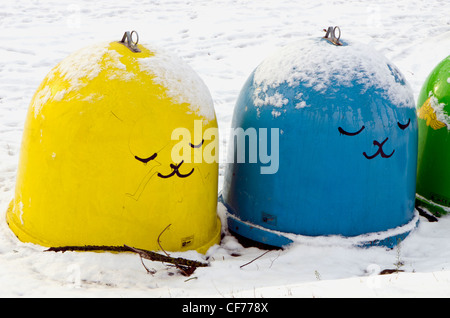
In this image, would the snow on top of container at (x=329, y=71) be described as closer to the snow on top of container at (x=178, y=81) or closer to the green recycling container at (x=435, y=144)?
the snow on top of container at (x=178, y=81)

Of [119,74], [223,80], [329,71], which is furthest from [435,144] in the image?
[223,80]

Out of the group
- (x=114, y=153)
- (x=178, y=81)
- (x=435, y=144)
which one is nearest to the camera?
(x=114, y=153)

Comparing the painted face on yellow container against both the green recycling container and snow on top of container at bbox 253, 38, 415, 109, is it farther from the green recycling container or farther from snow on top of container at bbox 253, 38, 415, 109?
the green recycling container

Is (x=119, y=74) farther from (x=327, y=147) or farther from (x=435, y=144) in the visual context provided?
(x=435, y=144)

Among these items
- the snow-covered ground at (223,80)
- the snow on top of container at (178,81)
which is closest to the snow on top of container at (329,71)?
the snow on top of container at (178,81)

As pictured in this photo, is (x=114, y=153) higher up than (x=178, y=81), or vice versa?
(x=178, y=81)

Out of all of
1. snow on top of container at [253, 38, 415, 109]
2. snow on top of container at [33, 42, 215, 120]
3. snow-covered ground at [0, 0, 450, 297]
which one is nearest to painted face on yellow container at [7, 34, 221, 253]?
snow on top of container at [33, 42, 215, 120]

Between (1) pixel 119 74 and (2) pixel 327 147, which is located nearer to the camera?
(1) pixel 119 74

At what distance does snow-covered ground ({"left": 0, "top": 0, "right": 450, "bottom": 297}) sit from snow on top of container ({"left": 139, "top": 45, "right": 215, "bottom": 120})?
36.5 inches

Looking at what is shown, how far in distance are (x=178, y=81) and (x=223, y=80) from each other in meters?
5.18

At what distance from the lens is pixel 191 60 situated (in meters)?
9.09

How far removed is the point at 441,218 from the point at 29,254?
3.01 m

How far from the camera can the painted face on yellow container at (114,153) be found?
9.27ft

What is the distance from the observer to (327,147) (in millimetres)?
3158
